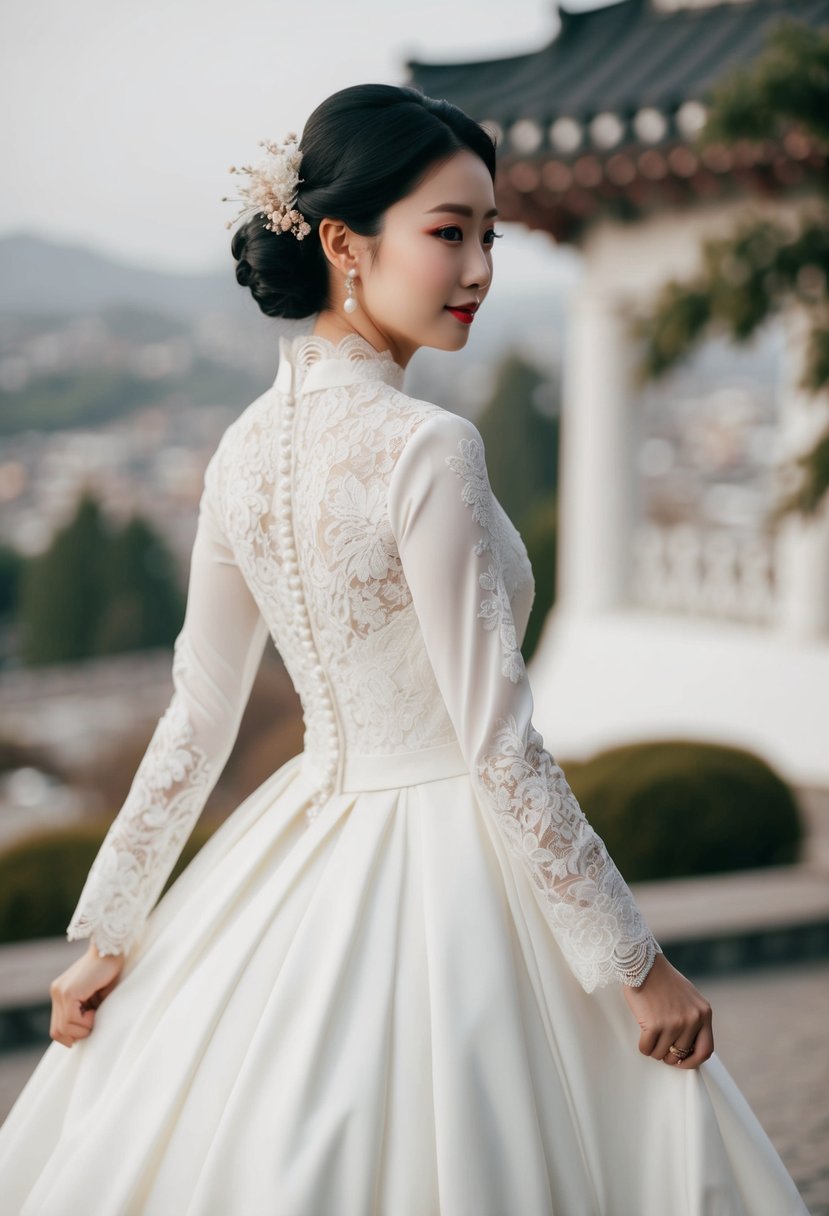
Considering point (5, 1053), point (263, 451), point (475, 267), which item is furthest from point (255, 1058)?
point (5, 1053)

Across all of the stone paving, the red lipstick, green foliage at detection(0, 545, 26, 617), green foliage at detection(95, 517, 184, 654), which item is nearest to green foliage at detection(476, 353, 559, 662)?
green foliage at detection(95, 517, 184, 654)

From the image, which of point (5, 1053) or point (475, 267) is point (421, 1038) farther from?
point (5, 1053)

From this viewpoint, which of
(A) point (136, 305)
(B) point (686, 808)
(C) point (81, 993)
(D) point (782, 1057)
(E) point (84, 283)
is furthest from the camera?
(A) point (136, 305)

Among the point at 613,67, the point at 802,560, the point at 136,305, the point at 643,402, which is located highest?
the point at 136,305

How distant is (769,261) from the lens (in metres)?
4.41

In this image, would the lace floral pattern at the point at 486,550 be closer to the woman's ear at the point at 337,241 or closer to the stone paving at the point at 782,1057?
the woman's ear at the point at 337,241

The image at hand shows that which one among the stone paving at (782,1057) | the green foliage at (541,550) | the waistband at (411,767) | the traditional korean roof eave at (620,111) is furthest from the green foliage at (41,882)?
the green foliage at (541,550)

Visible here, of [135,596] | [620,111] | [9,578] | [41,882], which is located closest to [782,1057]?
[41,882]

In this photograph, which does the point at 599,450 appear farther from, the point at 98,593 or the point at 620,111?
the point at 98,593

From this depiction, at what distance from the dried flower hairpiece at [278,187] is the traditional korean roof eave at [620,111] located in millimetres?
4556

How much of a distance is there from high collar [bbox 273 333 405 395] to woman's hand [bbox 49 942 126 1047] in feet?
2.60

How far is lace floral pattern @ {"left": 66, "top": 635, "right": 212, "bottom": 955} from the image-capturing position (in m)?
1.74

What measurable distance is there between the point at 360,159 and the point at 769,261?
3.19 meters

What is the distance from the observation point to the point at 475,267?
159 cm
